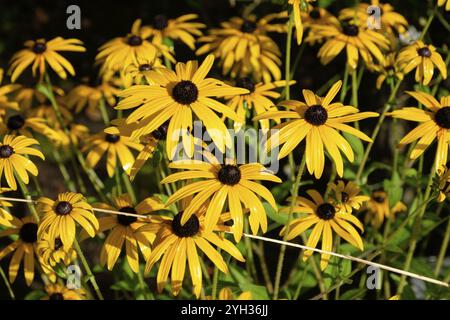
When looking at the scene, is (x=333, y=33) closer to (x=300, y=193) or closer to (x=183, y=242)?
(x=300, y=193)

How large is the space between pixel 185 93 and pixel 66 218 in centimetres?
61

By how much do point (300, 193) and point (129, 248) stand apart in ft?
5.42

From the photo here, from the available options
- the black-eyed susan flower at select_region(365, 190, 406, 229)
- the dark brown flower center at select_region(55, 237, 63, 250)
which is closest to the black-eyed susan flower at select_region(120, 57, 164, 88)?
the dark brown flower center at select_region(55, 237, 63, 250)

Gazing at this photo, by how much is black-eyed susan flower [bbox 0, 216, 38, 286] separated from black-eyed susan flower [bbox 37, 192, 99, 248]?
0.86ft

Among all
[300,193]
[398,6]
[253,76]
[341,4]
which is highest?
[341,4]

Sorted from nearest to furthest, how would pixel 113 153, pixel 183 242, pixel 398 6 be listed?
pixel 183 242 < pixel 113 153 < pixel 398 6

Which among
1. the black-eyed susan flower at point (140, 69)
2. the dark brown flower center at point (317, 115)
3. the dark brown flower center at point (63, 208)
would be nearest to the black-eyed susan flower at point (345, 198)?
the dark brown flower center at point (317, 115)

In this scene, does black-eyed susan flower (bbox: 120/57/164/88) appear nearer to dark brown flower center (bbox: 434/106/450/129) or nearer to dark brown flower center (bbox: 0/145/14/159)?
dark brown flower center (bbox: 0/145/14/159)

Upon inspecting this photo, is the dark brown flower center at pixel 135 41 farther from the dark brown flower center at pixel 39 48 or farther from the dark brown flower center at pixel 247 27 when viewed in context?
the dark brown flower center at pixel 247 27

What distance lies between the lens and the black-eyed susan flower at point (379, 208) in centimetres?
280

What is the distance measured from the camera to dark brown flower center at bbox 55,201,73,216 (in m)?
1.94

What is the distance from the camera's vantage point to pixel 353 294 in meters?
2.43

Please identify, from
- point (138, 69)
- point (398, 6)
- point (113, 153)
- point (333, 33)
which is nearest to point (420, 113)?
point (333, 33)

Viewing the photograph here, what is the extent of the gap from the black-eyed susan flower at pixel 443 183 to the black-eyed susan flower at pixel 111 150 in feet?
4.56
